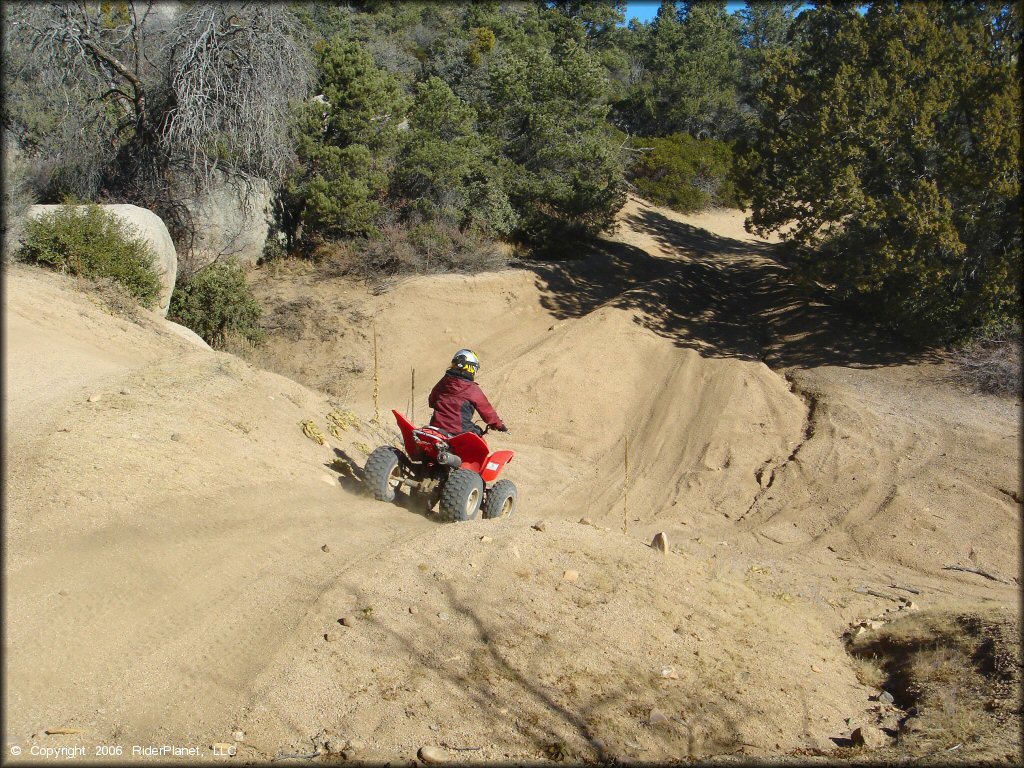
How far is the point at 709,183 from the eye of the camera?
38.5 metres

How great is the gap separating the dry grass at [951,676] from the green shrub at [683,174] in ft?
103

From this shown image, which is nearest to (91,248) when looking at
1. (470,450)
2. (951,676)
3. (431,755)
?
(470,450)

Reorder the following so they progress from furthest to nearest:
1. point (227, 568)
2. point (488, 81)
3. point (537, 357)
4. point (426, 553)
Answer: point (488, 81), point (537, 357), point (426, 553), point (227, 568)

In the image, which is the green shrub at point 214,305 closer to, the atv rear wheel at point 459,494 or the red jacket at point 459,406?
the red jacket at point 459,406

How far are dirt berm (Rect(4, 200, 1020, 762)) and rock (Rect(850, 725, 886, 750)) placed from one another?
21 centimetres

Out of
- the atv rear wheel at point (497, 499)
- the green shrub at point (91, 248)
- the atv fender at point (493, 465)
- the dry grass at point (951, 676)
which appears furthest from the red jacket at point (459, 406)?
the green shrub at point (91, 248)

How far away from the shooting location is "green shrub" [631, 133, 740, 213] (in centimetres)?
3681

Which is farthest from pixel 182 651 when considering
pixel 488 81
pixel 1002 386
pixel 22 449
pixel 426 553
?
pixel 488 81

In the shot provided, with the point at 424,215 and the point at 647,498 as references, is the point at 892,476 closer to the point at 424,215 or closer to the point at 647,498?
the point at 647,498

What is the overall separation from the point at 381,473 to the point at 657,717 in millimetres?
4099

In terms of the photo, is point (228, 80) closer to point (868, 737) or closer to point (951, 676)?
point (951, 676)

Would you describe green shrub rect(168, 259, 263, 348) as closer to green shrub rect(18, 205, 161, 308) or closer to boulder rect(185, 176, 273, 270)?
boulder rect(185, 176, 273, 270)

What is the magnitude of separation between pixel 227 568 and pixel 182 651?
1031 millimetres

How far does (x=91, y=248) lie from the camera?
480 inches
